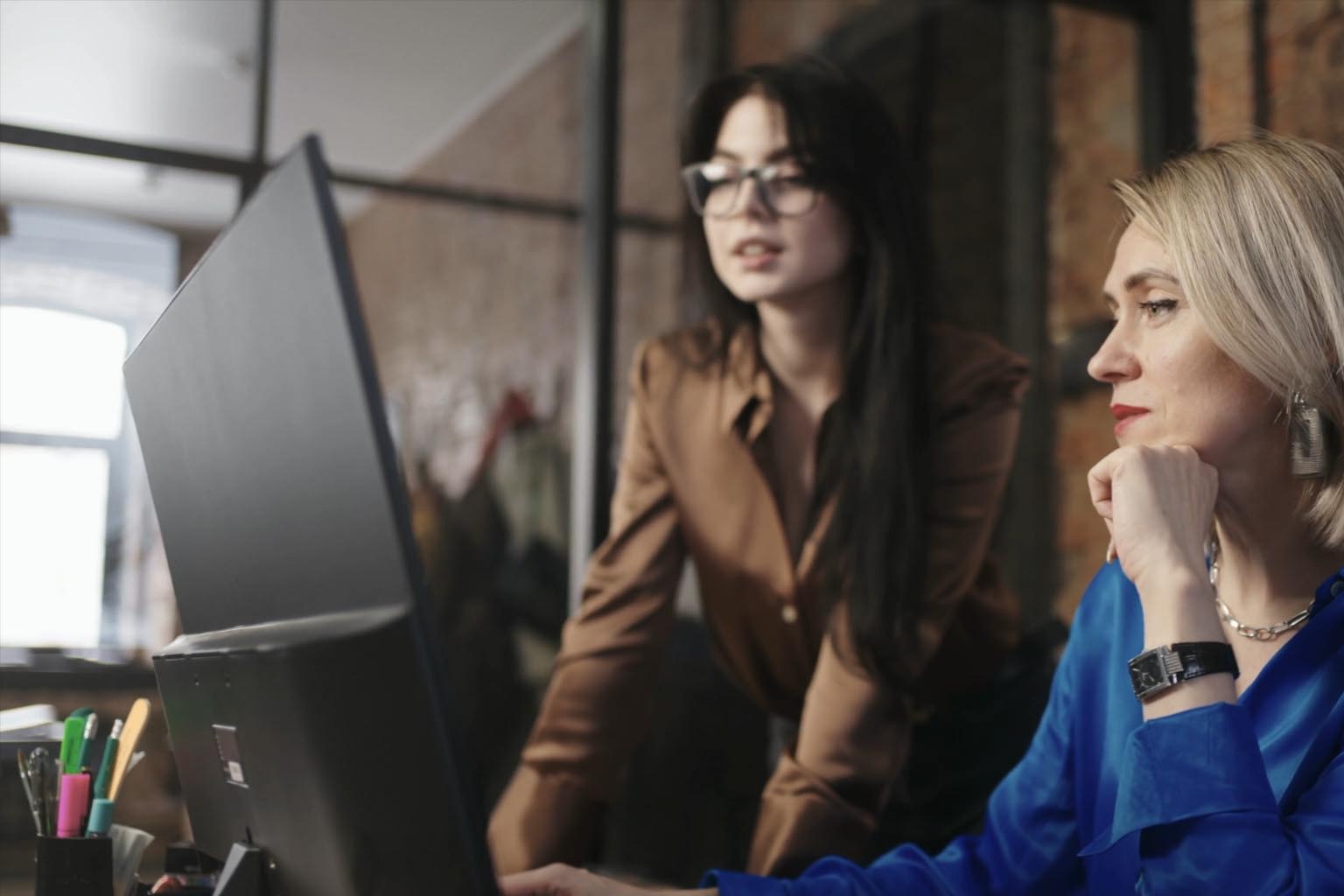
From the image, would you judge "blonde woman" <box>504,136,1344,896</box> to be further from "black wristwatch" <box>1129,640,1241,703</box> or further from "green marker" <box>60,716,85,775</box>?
"green marker" <box>60,716,85,775</box>

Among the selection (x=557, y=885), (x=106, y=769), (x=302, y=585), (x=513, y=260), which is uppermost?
(x=513, y=260)

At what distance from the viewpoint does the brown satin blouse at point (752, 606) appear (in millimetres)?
1642

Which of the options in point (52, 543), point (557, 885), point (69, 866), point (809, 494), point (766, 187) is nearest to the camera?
point (69, 866)

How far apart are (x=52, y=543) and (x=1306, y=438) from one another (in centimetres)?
135

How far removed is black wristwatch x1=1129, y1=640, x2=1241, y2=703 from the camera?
0.97m

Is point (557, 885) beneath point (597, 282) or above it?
beneath

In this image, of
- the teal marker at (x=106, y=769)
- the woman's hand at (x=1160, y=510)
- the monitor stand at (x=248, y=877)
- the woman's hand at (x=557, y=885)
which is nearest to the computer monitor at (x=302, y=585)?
the monitor stand at (x=248, y=877)

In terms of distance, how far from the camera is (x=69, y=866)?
90 cm

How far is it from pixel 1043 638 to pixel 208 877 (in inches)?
52.7

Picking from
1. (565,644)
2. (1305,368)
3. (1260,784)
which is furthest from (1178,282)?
(565,644)

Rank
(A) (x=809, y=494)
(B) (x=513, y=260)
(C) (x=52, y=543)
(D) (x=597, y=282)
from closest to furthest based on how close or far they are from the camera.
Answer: (C) (x=52, y=543) → (A) (x=809, y=494) → (D) (x=597, y=282) → (B) (x=513, y=260)

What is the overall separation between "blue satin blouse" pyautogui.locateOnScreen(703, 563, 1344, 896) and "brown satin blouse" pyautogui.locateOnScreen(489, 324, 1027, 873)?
36 cm

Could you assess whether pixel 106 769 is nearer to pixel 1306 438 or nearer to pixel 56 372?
pixel 56 372

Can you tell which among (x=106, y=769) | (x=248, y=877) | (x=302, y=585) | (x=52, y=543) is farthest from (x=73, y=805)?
(x=52, y=543)
